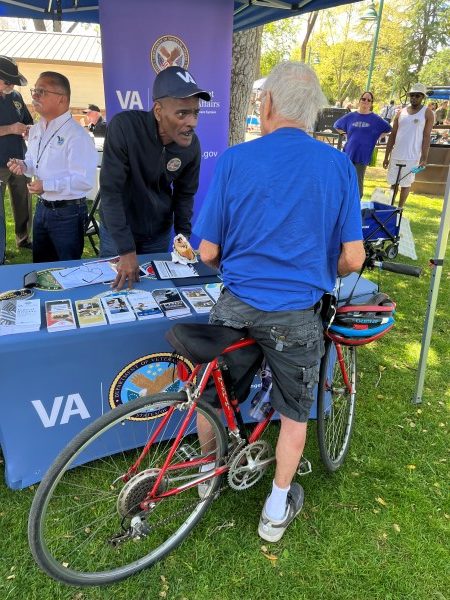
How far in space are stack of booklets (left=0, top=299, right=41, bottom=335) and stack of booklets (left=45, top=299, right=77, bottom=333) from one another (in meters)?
0.04

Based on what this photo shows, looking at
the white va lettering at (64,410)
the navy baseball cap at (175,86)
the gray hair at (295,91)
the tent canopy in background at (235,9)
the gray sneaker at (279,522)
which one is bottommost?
the gray sneaker at (279,522)

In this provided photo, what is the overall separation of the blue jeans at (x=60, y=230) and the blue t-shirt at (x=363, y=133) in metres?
5.74

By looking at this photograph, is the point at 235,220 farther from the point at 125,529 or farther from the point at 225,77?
the point at 225,77

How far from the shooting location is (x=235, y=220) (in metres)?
1.54

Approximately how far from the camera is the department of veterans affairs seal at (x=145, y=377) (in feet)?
6.89

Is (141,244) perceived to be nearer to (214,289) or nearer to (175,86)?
(214,289)

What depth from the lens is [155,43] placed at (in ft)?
11.9

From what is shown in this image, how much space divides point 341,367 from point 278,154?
122cm

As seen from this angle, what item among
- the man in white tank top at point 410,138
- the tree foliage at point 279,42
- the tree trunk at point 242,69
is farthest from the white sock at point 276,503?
the tree foliage at point 279,42

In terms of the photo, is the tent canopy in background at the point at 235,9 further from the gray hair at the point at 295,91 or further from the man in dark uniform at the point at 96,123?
the man in dark uniform at the point at 96,123

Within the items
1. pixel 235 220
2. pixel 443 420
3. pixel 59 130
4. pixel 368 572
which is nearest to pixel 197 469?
pixel 368 572

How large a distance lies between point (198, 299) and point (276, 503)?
1021 millimetres

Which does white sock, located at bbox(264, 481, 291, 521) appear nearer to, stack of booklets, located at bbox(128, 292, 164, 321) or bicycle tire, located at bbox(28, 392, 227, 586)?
bicycle tire, located at bbox(28, 392, 227, 586)

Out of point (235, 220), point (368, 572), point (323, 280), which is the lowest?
point (368, 572)
